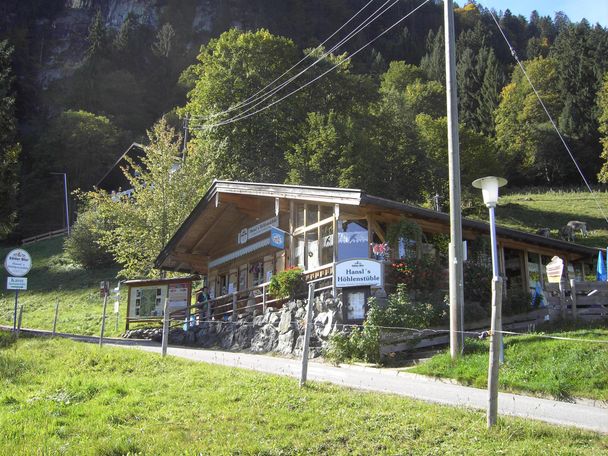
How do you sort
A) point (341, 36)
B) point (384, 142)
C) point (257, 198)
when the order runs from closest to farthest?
1. point (257, 198)
2. point (384, 142)
3. point (341, 36)

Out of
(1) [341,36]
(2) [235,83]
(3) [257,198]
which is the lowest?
(3) [257,198]

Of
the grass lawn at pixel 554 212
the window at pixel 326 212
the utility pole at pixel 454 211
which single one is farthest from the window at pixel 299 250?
the grass lawn at pixel 554 212

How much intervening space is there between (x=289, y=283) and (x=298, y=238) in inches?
89.3

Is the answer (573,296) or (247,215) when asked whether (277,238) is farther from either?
(573,296)

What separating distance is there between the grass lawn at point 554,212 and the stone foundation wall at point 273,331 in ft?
87.9

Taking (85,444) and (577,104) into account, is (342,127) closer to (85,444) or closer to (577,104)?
(85,444)

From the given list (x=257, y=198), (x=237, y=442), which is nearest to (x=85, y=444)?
(x=237, y=442)

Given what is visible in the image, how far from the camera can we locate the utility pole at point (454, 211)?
1304 cm

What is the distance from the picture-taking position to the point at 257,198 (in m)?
22.6

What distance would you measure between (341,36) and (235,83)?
50.7 m

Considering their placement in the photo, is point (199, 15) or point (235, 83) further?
point (199, 15)

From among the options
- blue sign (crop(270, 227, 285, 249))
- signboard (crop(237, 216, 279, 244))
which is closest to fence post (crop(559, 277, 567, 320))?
blue sign (crop(270, 227, 285, 249))

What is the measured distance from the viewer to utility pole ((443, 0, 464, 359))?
A: 513 inches

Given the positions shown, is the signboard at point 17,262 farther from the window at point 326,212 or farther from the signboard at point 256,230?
the window at point 326,212
